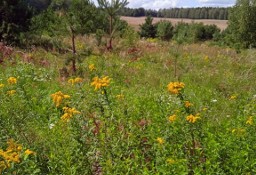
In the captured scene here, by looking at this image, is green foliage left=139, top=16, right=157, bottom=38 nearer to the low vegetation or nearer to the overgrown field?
the low vegetation

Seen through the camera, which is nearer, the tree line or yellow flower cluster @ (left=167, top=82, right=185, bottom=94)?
yellow flower cluster @ (left=167, top=82, right=185, bottom=94)

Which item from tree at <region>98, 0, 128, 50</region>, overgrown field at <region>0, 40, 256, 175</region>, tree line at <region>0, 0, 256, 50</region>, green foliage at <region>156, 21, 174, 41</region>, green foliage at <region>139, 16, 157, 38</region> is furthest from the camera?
green foliage at <region>139, 16, 157, 38</region>

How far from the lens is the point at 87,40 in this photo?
1457 centimetres

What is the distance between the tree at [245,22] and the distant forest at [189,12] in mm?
67679

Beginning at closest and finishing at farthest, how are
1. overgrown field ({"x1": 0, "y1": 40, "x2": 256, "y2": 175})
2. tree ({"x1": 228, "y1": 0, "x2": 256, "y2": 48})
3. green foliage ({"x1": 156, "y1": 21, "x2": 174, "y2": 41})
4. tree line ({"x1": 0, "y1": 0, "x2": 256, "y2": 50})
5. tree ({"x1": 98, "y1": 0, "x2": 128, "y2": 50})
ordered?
1. overgrown field ({"x1": 0, "y1": 40, "x2": 256, "y2": 175})
2. tree line ({"x1": 0, "y1": 0, "x2": 256, "y2": 50})
3. tree ({"x1": 98, "y1": 0, "x2": 128, "y2": 50})
4. tree ({"x1": 228, "y1": 0, "x2": 256, "y2": 48})
5. green foliage ({"x1": 156, "y1": 21, "x2": 174, "y2": 41})

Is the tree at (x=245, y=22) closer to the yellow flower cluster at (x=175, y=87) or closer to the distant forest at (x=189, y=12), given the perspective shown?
the yellow flower cluster at (x=175, y=87)

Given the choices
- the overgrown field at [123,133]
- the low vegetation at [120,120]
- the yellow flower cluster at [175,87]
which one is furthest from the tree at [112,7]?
the yellow flower cluster at [175,87]

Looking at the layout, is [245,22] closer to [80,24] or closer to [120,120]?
[80,24]

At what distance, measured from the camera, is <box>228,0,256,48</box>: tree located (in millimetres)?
23547

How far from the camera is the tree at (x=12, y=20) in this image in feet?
41.9

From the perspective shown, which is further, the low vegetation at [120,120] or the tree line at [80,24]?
the tree line at [80,24]

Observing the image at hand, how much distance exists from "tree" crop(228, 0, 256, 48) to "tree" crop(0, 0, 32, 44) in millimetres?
17407

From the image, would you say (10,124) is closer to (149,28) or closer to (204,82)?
(204,82)

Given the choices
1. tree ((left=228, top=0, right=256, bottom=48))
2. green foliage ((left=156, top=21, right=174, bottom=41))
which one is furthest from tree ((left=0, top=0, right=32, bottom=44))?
green foliage ((left=156, top=21, right=174, bottom=41))
